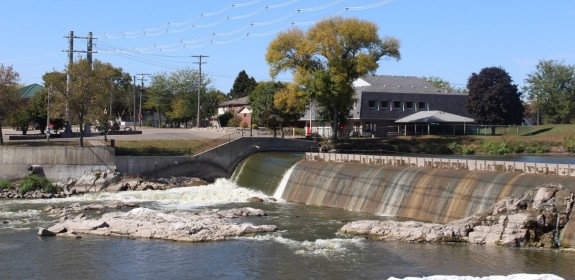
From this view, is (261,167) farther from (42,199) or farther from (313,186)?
(42,199)

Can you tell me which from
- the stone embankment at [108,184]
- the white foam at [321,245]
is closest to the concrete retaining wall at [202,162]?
the stone embankment at [108,184]

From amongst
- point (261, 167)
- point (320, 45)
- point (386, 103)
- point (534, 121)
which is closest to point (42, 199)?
point (261, 167)

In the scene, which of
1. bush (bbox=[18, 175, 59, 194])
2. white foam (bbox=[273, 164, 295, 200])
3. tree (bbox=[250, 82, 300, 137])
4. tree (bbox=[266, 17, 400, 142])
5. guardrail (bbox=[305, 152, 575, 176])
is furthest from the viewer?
tree (bbox=[250, 82, 300, 137])

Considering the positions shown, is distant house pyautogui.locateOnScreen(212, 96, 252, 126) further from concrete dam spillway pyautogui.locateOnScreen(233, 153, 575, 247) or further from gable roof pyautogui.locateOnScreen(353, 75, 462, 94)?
concrete dam spillway pyautogui.locateOnScreen(233, 153, 575, 247)

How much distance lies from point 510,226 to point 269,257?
894cm

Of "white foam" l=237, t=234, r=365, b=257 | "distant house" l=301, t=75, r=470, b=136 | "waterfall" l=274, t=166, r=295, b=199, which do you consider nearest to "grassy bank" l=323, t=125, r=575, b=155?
"distant house" l=301, t=75, r=470, b=136

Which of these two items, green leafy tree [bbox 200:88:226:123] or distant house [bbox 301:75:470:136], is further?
green leafy tree [bbox 200:88:226:123]

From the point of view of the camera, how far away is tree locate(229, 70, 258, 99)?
152m

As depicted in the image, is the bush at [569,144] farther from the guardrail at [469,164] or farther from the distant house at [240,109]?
the distant house at [240,109]

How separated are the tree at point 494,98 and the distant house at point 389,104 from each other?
4.16 metres

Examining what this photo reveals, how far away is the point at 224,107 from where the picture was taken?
123 metres

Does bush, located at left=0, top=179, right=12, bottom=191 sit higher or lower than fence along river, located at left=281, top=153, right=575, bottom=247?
lower

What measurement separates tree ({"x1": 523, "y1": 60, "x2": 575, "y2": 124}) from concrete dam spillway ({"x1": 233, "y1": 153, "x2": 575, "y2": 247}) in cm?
7632

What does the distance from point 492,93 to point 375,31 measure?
24552 mm
